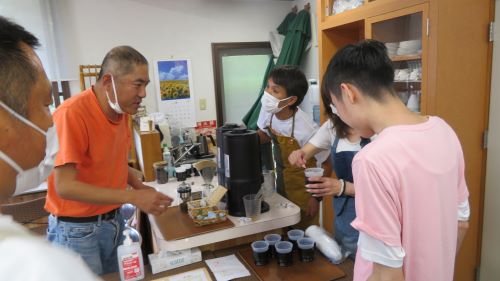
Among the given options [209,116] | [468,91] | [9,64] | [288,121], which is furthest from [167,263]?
[209,116]

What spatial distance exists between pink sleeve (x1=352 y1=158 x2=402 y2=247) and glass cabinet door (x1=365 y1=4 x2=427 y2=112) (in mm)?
1253

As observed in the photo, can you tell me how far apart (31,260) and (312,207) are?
5.67 feet

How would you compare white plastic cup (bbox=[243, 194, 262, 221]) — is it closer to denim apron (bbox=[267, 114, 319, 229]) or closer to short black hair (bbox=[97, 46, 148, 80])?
denim apron (bbox=[267, 114, 319, 229])

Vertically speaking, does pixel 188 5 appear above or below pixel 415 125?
above

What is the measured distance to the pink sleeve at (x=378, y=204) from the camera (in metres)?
0.84

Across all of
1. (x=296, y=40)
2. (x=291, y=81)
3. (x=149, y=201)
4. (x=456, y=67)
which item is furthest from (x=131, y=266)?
(x=296, y=40)

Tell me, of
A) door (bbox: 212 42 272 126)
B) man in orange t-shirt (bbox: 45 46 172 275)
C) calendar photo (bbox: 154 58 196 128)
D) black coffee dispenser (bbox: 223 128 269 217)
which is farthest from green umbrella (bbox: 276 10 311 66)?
black coffee dispenser (bbox: 223 128 269 217)

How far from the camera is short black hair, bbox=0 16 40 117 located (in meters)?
0.62

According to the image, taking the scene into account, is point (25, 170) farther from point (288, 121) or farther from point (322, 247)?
point (288, 121)

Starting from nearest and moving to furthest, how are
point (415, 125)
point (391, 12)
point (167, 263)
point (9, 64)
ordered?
1. point (9, 64)
2. point (415, 125)
3. point (167, 263)
4. point (391, 12)

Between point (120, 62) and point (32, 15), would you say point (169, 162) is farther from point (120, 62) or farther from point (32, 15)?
point (32, 15)

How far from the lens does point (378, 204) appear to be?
85 cm

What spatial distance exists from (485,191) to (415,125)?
1.50m

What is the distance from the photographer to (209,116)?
4.18 metres
